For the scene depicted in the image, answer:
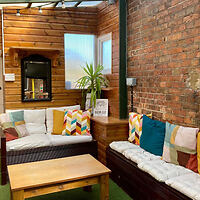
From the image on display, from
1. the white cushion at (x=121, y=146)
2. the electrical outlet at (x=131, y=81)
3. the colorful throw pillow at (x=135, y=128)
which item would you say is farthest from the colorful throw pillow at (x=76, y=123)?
the electrical outlet at (x=131, y=81)

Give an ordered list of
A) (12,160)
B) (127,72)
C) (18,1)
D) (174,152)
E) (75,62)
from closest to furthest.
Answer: (174,152), (12,160), (18,1), (127,72), (75,62)

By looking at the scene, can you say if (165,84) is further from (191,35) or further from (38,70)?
(38,70)

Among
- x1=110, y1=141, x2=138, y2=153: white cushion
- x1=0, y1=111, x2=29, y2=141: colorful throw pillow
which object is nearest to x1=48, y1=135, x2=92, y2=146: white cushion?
x1=0, y1=111, x2=29, y2=141: colorful throw pillow

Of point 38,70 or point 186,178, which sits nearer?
point 186,178

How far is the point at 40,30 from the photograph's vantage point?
487 cm

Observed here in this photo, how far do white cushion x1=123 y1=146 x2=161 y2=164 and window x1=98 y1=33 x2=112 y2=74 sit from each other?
197 cm

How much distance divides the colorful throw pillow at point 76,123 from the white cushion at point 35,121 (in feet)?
1.47

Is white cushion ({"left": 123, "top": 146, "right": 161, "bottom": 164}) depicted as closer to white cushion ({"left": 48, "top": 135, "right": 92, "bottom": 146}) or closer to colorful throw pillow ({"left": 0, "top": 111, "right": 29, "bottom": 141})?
white cushion ({"left": 48, "top": 135, "right": 92, "bottom": 146})

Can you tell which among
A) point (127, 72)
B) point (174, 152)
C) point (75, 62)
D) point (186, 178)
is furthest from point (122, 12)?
point (186, 178)

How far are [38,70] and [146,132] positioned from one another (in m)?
2.55

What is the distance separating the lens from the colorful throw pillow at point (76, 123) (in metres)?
4.28

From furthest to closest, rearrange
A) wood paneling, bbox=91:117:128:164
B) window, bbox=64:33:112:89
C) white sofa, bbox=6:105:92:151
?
window, bbox=64:33:112:89 < wood paneling, bbox=91:117:128:164 < white sofa, bbox=6:105:92:151

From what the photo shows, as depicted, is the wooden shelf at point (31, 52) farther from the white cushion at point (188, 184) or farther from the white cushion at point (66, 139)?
the white cushion at point (188, 184)

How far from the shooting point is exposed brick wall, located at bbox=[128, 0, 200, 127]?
9.92 ft
